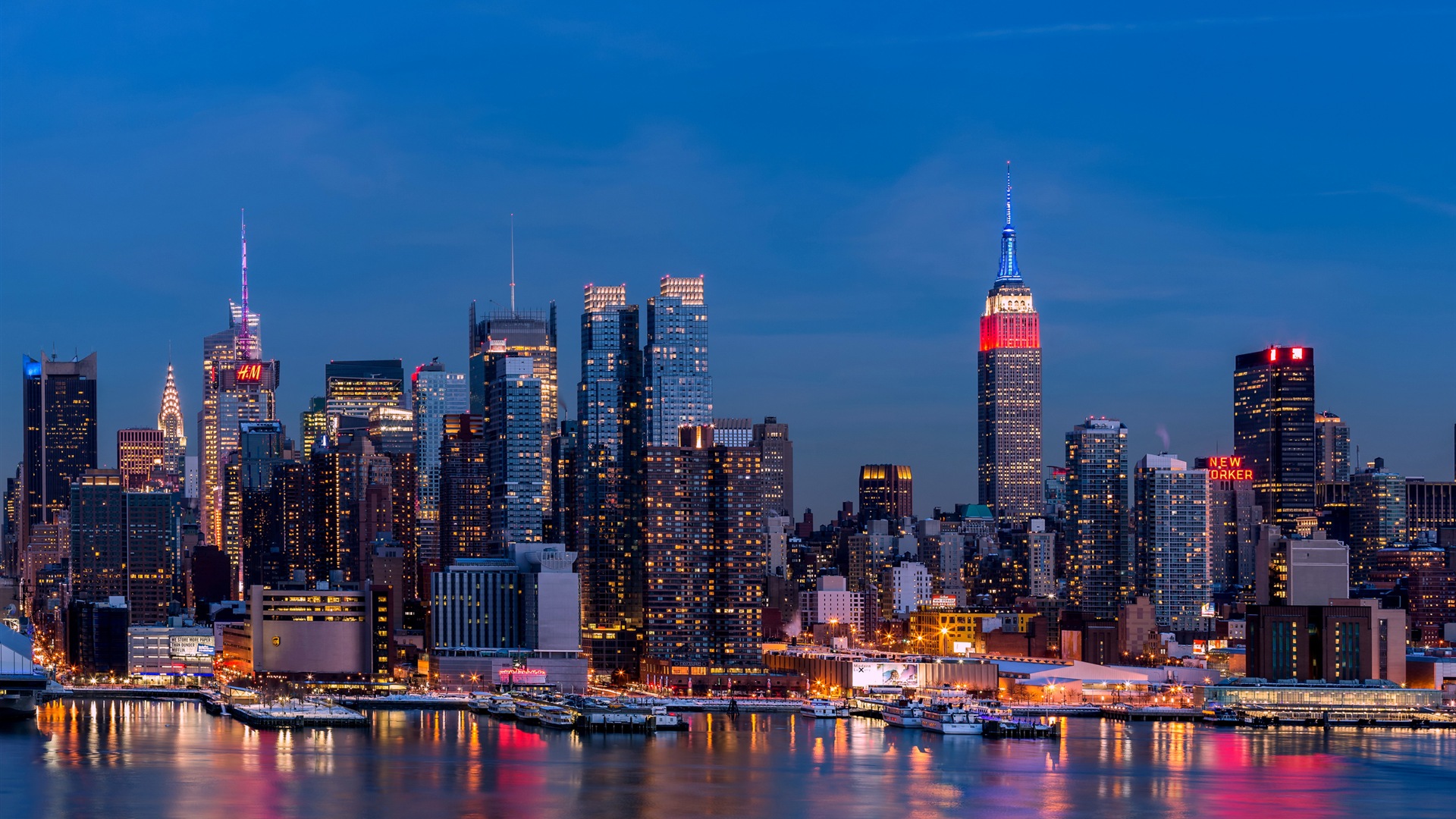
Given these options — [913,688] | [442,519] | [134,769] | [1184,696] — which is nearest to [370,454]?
[442,519]

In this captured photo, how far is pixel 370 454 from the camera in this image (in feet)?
636

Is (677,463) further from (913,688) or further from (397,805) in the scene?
(397,805)

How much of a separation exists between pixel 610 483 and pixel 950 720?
47.7 m

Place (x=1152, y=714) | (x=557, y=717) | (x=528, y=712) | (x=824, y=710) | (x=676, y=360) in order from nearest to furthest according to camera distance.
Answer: (x=557, y=717) → (x=528, y=712) → (x=824, y=710) → (x=1152, y=714) → (x=676, y=360)

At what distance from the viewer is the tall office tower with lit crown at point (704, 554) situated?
132750 millimetres

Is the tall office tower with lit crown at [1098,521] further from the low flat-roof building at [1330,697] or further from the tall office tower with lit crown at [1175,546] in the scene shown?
the low flat-roof building at [1330,697]

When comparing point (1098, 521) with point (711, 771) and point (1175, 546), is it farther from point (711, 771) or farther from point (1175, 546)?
point (711, 771)

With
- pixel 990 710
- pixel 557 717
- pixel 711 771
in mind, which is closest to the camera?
pixel 711 771

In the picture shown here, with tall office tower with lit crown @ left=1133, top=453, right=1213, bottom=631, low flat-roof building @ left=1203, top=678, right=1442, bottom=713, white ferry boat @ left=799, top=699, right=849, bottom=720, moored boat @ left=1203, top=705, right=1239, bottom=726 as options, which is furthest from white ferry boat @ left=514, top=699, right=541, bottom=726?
tall office tower with lit crown @ left=1133, top=453, right=1213, bottom=631

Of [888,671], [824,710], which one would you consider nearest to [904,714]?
[824,710]

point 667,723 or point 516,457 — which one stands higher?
point 516,457

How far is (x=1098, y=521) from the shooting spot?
17850 centimetres

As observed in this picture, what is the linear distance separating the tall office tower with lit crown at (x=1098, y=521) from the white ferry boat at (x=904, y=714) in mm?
54145

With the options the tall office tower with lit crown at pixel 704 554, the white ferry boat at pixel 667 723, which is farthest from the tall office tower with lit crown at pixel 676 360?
the white ferry boat at pixel 667 723
